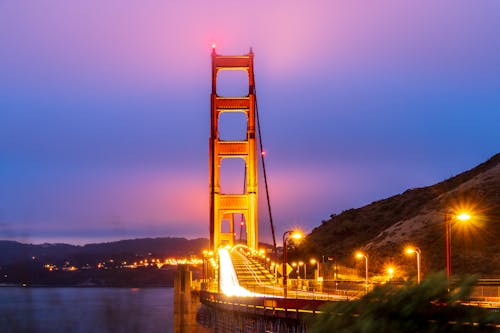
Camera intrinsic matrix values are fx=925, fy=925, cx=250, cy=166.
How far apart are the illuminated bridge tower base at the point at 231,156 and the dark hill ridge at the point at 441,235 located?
40.6 feet

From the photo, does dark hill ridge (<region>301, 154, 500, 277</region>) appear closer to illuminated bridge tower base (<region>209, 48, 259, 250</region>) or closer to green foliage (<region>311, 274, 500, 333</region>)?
illuminated bridge tower base (<region>209, 48, 259, 250</region>)

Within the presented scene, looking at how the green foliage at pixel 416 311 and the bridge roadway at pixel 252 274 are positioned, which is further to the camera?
the bridge roadway at pixel 252 274

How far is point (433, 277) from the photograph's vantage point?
47.4ft

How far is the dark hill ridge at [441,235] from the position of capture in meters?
84.3

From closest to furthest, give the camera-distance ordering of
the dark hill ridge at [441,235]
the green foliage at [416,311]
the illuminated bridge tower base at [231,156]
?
the green foliage at [416,311], the dark hill ridge at [441,235], the illuminated bridge tower base at [231,156]

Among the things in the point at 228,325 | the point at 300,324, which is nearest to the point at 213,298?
the point at 228,325

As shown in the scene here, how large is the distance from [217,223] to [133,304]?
84.3m

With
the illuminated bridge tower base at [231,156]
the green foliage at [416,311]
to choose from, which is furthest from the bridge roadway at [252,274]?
the green foliage at [416,311]

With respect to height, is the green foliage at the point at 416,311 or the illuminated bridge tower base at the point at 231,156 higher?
the illuminated bridge tower base at the point at 231,156

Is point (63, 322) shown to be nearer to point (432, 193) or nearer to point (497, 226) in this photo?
point (497, 226)

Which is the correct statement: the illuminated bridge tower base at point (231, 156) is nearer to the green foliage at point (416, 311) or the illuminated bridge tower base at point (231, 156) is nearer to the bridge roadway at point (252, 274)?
the bridge roadway at point (252, 274)

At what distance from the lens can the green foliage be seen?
14008 mm

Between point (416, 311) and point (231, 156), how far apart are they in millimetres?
99201

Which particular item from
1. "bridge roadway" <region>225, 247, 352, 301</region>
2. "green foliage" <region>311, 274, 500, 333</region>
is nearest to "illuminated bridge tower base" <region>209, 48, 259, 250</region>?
"bridge roadway" <region>225, 247, 352, 301</region>
